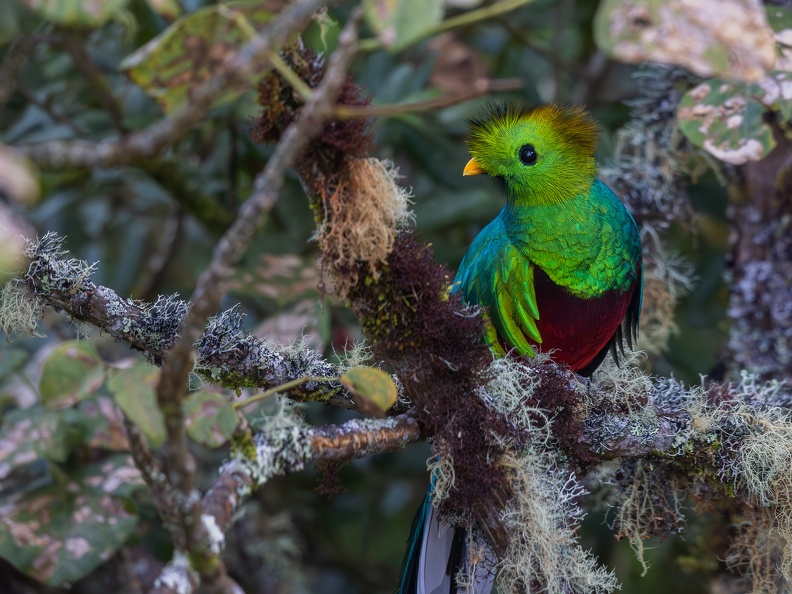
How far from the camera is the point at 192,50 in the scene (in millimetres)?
968

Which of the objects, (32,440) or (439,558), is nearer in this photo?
(439,558)

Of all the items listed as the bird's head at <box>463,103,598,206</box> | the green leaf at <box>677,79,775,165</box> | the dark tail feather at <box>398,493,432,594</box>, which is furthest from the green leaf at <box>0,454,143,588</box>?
the green leaf at <box>677,79,775,165</box>

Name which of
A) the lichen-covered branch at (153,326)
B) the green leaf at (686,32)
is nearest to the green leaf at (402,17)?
the green leaf at (686,32)

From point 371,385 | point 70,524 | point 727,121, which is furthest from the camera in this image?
point 70,524

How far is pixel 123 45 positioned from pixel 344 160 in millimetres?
1769

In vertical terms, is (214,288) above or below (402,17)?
below

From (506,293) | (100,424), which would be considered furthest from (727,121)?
(100,424)

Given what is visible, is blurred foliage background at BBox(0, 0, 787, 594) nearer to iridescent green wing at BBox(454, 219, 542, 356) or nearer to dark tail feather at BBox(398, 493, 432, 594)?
iridescent green wing at BBox(454, 219, 542, 356)

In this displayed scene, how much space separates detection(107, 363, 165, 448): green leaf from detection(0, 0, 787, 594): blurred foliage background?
120cm

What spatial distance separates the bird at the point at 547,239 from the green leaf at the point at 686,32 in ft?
4.12

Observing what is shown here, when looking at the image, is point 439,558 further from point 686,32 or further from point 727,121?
point 686,32

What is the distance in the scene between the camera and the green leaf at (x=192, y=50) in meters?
0.94

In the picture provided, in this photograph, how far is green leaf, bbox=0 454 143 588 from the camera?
1.99 meters

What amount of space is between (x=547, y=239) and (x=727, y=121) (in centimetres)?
48
